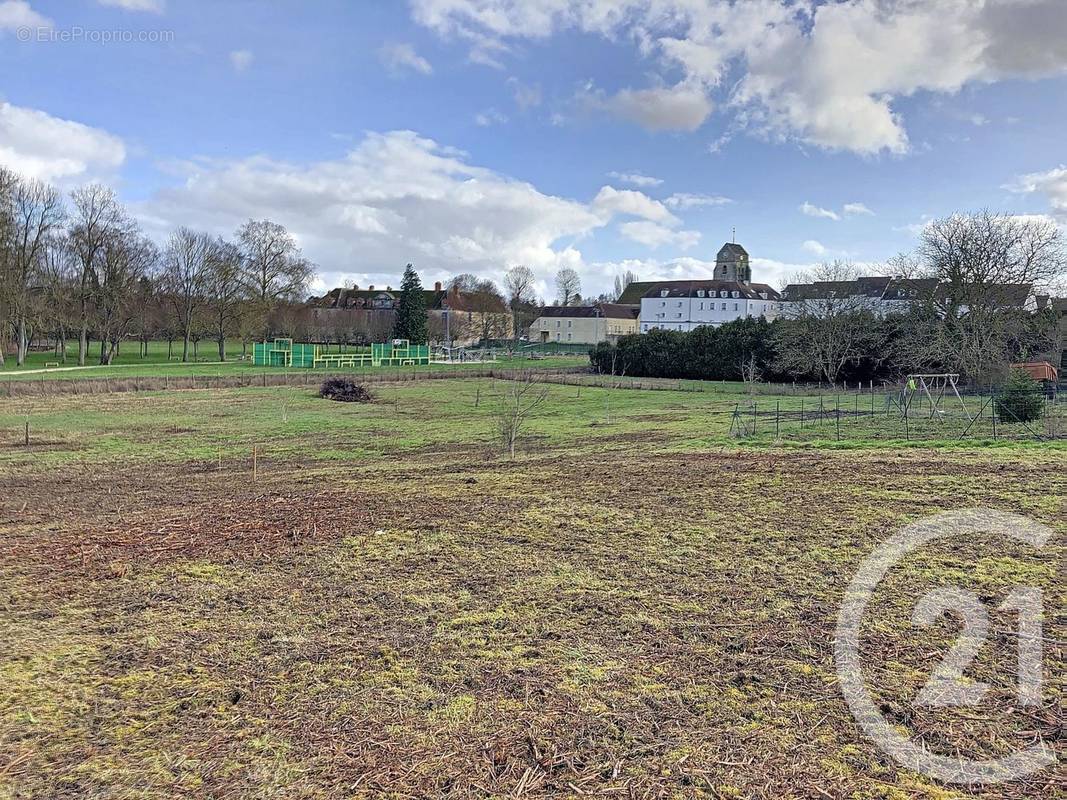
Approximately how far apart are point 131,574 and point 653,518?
6.18m

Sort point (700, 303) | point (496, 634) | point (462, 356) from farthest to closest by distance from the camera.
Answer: point (700, 303)
point (462, 356)
point (496, 634)

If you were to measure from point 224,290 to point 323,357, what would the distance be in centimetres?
1236

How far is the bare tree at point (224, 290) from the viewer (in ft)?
209

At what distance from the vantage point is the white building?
97.2 m

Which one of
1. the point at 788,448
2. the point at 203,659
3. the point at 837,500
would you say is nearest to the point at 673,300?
the point at 788,448

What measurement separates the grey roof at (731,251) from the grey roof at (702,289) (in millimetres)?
9262

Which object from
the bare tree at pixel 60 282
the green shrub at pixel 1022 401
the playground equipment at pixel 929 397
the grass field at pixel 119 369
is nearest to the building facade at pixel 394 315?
the grass field at pixel 119 369

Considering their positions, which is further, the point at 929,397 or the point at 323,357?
the point at 323,357

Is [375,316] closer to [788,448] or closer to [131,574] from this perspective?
[788,448]

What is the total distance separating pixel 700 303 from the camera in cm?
9850

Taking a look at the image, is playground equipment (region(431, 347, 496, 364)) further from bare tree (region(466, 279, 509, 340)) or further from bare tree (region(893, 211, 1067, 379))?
bare tree (region(893, 211, 1067, 379))

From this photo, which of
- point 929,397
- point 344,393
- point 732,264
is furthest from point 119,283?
point 732,264

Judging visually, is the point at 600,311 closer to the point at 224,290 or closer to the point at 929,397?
the point at 224,290

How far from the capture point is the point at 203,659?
194 inches
